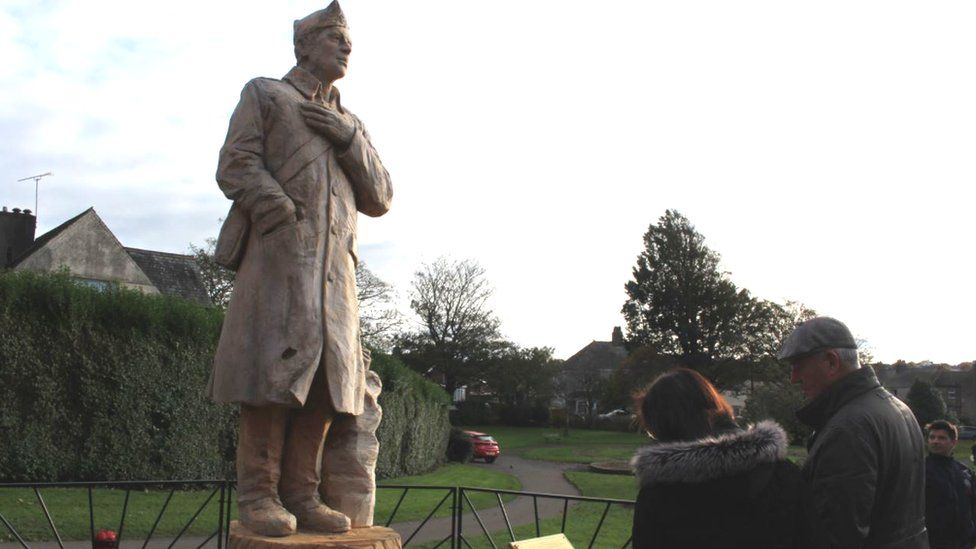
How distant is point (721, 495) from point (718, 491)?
0.06 ft

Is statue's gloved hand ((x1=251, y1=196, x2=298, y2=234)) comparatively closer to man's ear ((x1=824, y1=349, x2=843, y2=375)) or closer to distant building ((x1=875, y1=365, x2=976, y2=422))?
A: man's ear ((x1=824, y1=349, x2=843, y2=375))

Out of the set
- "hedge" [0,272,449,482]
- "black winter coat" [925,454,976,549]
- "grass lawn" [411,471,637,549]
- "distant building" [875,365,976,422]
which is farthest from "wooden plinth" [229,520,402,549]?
"distant building" [875,365,976,422]

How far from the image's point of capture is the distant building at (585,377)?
7550 centimetres

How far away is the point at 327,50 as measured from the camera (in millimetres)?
5391

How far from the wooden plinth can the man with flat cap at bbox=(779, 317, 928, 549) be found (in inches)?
82.8

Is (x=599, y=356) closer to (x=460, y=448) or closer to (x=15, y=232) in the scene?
(x=460, y=448)

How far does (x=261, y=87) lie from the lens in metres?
5.24

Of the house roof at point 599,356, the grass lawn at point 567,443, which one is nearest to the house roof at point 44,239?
the grass lawn at point 567,443

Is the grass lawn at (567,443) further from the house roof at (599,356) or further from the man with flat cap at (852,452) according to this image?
the man with flat cap at (852,452)

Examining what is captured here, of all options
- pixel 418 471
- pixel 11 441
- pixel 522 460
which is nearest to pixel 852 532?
pixel 11 441

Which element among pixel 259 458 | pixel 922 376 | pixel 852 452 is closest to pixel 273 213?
pixel 259 458

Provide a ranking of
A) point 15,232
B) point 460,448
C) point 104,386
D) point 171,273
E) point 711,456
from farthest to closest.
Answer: point 460,448 → point 171,273 → point 15,232 → point 104,386 → point 711,456

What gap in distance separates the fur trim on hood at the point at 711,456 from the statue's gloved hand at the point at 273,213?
97.5 inches

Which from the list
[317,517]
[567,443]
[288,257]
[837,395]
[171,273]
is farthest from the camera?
[567,443]
